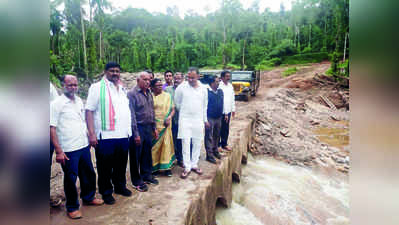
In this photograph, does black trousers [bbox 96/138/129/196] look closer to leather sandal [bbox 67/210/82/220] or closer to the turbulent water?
leather sandal [bbox 67/210/82/220]

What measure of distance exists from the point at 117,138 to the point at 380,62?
1802 millimetres

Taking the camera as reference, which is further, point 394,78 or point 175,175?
point 175,175

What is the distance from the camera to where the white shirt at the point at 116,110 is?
188 centimetres

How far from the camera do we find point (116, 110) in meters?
1.96

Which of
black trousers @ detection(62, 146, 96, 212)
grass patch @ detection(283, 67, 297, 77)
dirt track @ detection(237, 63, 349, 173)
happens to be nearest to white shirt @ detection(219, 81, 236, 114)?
black trousers @ detection(62, 146, 96, 212)

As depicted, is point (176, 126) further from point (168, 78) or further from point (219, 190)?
point (219, 190)

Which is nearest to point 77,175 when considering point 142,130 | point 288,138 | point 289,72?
point 142,130

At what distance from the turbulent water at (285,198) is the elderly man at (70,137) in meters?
1.90

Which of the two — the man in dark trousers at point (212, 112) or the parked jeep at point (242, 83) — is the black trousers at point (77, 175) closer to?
the man in dark trousers at point (212, 112)

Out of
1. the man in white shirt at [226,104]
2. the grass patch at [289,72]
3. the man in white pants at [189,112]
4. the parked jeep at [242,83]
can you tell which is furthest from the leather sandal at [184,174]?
the grass patch at [289,72]

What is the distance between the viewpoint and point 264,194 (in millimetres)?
3762

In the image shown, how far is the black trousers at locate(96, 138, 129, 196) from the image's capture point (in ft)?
6.49

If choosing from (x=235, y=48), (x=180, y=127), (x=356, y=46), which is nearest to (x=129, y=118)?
(x=180, y=127)

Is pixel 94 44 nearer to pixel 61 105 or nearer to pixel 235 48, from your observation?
pixel 61 105
